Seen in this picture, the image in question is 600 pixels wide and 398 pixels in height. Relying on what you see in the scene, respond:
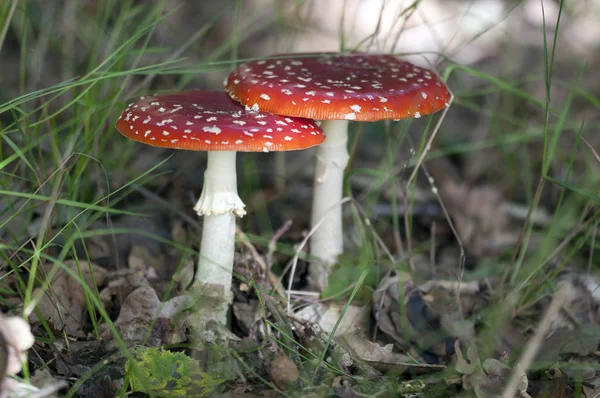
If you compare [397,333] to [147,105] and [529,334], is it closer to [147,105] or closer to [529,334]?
[529,334]

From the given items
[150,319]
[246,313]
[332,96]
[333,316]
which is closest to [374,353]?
[333,316]

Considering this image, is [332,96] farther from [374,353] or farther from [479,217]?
[479,217]

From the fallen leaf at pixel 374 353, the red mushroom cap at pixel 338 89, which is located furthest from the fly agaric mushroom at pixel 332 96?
the fallen leaf at pixel 374 353

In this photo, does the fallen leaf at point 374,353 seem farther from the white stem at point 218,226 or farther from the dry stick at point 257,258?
the white stem at point 218,226

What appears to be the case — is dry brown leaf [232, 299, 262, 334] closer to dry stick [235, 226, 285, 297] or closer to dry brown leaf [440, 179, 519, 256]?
dry stick [235, 226, 285, 297]

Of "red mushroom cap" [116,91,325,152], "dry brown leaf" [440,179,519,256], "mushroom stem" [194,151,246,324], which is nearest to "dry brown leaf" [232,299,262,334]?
"mushroom stem" [194,151,246,324]

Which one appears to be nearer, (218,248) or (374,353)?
(374,353)
